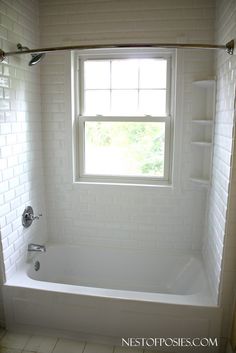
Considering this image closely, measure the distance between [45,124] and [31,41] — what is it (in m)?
0.66

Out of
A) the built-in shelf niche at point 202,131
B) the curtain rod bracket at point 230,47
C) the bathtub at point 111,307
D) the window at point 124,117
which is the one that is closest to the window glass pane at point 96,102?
the window at point 124,117

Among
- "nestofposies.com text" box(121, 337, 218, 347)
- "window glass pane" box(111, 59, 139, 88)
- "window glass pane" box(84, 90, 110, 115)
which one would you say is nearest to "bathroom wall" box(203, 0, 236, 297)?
"nestofposies.com text" box(121, 337, 218, 347)

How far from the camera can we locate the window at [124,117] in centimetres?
230

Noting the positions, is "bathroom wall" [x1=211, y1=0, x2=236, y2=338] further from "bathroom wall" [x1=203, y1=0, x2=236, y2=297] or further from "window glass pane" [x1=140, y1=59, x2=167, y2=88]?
"window glass pane" [x1=140, y1=59, x2=167, y2=88]

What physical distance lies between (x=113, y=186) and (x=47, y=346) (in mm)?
1277

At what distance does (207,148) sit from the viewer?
7.24 ft

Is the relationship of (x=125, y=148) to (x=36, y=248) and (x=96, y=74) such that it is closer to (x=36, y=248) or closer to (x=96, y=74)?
(x=96, y=74)

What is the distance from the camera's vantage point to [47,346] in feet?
6.04

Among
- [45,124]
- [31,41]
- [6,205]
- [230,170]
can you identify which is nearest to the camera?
[230,170]

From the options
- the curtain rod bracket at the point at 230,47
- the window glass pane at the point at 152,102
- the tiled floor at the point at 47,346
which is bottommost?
the tiled floor at the point at 47,346

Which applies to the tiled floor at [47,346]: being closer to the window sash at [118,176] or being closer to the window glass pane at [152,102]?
the window sash at [118,176]

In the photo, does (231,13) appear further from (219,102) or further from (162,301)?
(162,301)

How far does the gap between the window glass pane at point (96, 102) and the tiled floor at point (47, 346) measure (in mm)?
1797

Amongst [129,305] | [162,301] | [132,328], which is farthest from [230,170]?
[132,328]
